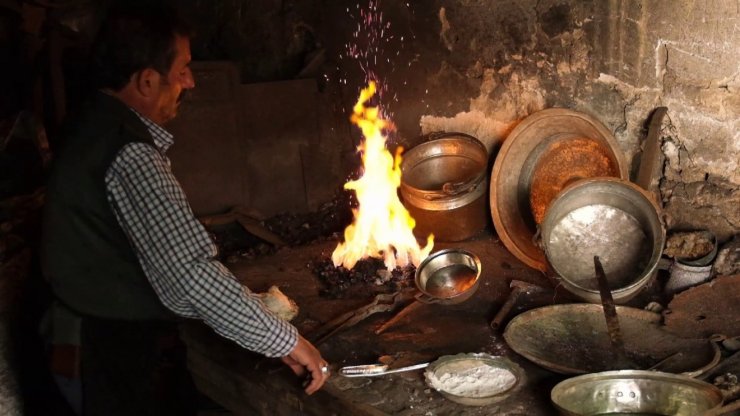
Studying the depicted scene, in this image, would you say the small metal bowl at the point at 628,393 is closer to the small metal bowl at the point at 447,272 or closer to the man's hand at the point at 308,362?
the man's hand at the point at 308,362

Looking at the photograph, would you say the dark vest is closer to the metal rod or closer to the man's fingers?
the man's fingers

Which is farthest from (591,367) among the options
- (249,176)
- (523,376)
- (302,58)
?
(302,58)

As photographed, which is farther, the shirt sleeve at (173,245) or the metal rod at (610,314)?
the metal rod at (610,314)

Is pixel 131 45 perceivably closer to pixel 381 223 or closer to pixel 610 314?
pixel 610 314

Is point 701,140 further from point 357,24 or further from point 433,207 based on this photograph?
point 357,24

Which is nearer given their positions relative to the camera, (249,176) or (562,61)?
(562,61)

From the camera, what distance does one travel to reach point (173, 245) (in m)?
2.53

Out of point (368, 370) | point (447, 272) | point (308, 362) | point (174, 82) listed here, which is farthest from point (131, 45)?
point (447, 272)

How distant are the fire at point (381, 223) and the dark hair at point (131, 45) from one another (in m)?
2.23

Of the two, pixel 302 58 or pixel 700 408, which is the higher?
pixel 302 58

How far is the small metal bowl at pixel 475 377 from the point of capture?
2961 mm

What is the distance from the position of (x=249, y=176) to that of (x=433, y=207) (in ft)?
6.37

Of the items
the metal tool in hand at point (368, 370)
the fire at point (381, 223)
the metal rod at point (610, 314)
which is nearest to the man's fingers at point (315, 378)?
the metal tool in hand at point (368, 370)

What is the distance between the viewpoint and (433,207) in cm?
498
